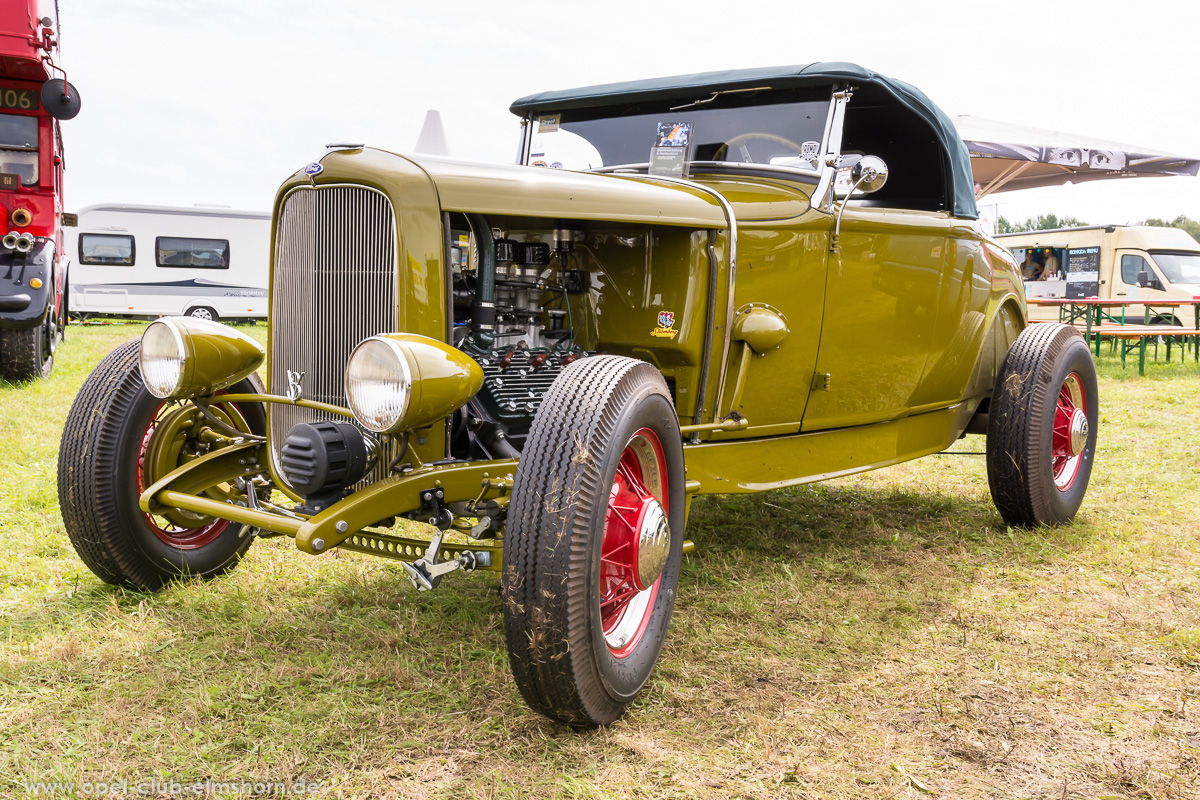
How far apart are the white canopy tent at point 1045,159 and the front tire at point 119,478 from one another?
40.8 feet

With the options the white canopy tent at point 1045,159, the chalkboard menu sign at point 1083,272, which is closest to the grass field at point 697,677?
the white canopy tent at point 1045,159

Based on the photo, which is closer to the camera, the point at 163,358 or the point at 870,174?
the point at 163,358

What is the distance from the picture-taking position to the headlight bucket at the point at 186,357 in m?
2.67

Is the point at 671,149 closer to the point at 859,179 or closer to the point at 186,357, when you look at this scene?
the point at 859,179

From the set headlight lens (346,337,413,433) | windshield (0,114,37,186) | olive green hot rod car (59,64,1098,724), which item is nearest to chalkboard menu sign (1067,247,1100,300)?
olive green hot rod car (59,64,1098,724)

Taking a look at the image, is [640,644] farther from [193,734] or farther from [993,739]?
[193,734]

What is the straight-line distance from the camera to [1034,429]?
13.5 ft

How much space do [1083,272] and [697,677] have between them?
54.8 feet

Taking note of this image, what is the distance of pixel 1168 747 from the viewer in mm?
2303

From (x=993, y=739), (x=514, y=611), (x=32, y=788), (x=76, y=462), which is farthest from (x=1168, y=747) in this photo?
(x=76, y=462)

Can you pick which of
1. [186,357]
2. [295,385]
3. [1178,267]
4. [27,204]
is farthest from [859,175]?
[1178,267]

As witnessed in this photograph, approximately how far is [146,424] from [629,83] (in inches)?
95.7

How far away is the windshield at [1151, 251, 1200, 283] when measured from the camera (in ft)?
49.8

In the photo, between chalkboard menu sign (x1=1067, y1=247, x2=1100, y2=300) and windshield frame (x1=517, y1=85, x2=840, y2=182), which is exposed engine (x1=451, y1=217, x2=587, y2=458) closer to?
windshield frame (x1=517, y1=85, x2=840, y2=182)
